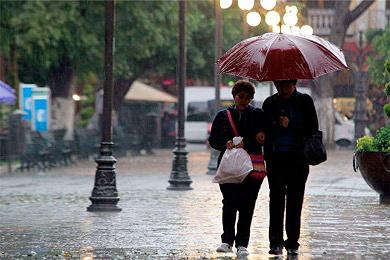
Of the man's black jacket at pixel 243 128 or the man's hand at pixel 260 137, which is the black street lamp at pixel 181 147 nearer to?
the man's black jacket at pixel 243 128

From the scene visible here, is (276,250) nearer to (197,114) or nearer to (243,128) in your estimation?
(243,128)

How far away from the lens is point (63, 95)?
49.8 meters

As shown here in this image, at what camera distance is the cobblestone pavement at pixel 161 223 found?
13.4 metres

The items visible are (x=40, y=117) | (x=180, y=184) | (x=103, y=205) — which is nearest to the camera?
(x=103, y=205)

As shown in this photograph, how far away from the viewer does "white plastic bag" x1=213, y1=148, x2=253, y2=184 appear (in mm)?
12719

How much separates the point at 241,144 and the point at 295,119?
57 cm

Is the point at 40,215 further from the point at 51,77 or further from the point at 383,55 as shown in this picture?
the point at 383,55

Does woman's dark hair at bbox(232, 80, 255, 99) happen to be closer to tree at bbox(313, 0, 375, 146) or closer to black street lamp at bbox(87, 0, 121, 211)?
black street lamp at bbox(87, 0, 121, 211)

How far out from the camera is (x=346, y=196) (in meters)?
23.4

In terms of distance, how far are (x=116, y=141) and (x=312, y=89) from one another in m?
13.4

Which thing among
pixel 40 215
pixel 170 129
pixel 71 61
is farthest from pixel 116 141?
pixel 40 215

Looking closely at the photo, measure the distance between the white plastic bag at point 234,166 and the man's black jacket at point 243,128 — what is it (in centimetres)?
14

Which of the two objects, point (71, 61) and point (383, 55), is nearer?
point (71, 61)

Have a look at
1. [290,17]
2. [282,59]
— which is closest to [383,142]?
[282,59]
